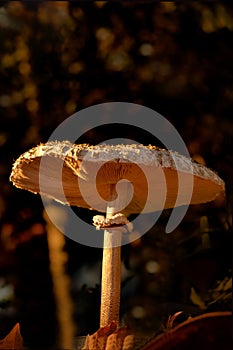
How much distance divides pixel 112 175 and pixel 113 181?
110 millimetres

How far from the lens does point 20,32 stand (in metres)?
2.87

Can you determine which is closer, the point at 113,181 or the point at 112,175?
the point at 112,175

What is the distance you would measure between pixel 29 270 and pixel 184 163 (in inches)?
56.1

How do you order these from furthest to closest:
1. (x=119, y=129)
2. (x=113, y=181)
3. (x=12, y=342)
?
1. (x=119, y=129)
2. (x=113, y=181)
3. (x=12, y=342)

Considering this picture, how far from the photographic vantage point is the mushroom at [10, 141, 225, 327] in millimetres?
1978

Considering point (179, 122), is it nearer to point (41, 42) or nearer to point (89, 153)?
point (41, 42)

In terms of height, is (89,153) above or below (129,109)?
below

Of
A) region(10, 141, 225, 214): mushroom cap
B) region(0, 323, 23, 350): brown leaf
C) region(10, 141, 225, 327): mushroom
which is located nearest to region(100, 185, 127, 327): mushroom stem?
region(10, 141, 225, 327): mushroom

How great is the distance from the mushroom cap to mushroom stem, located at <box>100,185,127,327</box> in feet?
0.69

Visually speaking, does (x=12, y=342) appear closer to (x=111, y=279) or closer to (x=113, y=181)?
(x=111, y=279)

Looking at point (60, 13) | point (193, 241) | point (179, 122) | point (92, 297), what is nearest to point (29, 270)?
point (92, 297)

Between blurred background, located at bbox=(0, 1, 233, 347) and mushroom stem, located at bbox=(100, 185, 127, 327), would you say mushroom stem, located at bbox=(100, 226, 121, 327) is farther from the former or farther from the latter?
blurred background, located at bbox=(0, 1, 233, 347)

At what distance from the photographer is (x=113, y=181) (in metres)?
2.41

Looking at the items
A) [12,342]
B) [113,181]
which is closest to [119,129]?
[113,181]
